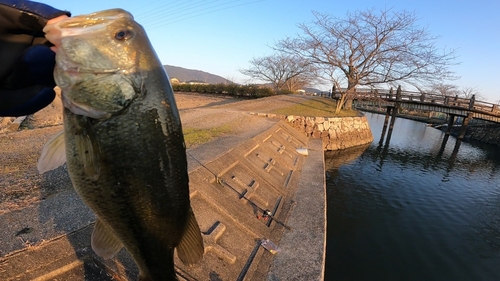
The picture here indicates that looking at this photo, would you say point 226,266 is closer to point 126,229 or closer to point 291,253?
point 291,253

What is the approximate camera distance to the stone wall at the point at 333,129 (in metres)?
18.6

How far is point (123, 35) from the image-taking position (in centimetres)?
147

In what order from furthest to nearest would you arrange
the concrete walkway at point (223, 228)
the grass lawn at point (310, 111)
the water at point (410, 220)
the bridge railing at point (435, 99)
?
the bridge railing at point (435, 99), the grass lawn at point (310, 111), the water at point (410, 220), the concrete walkway at point (223, 228)

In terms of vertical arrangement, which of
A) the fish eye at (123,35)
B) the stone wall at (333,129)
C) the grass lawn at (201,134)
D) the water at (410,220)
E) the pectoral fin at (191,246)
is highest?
the fish eye at (123,35)

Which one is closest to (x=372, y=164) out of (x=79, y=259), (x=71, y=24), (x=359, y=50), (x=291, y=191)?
(x=291, y=191)

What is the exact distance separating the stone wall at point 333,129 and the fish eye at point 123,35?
1584cm

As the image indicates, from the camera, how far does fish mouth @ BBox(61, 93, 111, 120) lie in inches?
55.3

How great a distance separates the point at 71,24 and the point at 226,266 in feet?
12.5

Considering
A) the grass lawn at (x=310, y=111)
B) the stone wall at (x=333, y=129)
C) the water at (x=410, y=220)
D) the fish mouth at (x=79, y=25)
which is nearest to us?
the fish mouth at (x=79, y=25)

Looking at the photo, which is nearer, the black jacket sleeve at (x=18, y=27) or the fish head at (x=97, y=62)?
the fish head at (x=97, y=62)

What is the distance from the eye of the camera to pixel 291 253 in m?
5.12

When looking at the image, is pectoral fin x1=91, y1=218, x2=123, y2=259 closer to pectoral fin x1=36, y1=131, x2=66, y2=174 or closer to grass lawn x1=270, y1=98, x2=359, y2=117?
pectoral fin x1=36, y1=131, x2=66, y2=174

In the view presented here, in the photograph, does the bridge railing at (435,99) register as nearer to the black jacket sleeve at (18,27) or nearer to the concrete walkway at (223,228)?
the concrete walkway at (223,228)

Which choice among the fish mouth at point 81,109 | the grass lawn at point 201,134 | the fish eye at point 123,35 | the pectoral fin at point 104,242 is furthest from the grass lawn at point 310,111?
the fish mouth at point 81,109
